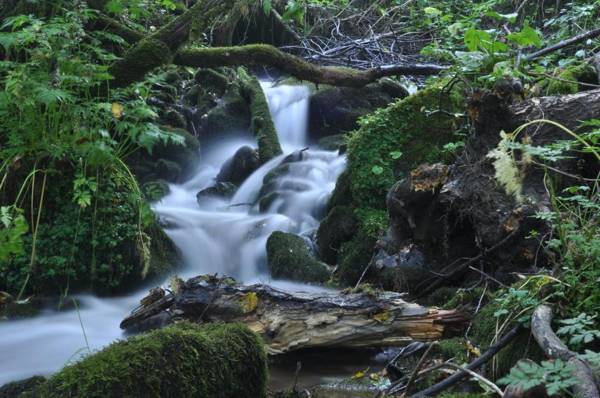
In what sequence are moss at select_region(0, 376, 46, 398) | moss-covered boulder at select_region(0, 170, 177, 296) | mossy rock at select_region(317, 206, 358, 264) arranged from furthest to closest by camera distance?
mossy rock at select_region(317, 206, 358, 264) < moss-covered boulder at select_region(0, 170, 177, 296) < moss at select_region(0, 376, 46, 398)

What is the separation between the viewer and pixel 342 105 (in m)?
11.4

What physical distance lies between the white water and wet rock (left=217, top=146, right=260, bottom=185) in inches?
8.1

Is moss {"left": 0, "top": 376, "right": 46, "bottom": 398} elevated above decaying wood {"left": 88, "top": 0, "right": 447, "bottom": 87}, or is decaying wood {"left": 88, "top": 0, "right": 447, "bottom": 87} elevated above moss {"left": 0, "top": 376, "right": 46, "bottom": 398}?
decaying wood {"left": 88, "top": 0, "right": 447, "bottom": 87}

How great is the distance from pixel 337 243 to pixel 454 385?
159 inches

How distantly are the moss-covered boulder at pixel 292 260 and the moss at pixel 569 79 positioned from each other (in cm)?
291

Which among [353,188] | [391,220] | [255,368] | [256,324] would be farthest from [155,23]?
[255,368]

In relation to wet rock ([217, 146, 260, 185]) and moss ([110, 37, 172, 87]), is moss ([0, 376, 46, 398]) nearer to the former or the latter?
moss ([110, 37, 172, 87])

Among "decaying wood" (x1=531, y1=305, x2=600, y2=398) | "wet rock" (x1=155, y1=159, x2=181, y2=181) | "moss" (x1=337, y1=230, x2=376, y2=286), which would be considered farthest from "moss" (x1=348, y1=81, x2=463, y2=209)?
"wet rock" (x1=155, y1=159, x2=181, y2=181)

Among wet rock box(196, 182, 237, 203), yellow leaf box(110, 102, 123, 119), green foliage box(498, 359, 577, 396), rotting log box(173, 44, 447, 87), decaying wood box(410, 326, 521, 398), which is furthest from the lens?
wet rock box(196, 182, 237, 203)

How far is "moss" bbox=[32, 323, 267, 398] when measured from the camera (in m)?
2.20

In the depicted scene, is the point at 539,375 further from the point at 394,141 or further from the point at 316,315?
the point at 394,141

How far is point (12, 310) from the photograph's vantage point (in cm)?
540

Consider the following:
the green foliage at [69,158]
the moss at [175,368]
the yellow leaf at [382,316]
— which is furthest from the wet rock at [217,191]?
the moss at [175,368]

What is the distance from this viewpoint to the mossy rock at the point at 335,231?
659 centimetres
